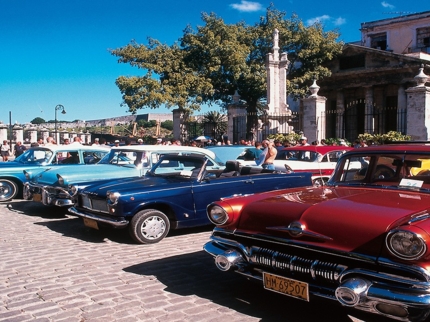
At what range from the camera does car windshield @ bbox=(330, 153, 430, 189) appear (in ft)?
14.7

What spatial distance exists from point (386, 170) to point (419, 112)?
1463 centimetres

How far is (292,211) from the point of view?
3904 millimetres

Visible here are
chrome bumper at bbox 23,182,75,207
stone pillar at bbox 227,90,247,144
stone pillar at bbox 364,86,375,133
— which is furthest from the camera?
stone pillar at bbox 364,86,375,133

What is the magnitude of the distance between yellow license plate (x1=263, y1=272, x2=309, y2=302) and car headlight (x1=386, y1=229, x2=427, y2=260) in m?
0.75

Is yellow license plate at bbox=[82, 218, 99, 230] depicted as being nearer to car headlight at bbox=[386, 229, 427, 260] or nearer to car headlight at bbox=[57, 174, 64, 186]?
car headlight at bbox=[57, 174, 64, 186]

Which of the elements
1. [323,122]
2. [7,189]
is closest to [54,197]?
[7,189]

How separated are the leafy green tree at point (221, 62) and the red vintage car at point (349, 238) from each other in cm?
2069

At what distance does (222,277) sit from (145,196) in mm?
2114

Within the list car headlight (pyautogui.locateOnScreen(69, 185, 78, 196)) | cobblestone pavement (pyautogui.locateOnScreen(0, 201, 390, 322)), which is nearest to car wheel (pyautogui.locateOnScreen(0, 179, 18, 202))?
car headlight (pyautogui.locateOnScreen(69, 185, 78, 196))

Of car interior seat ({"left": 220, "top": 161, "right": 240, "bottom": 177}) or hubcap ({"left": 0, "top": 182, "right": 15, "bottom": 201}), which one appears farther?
hubcap ({"left": 0, "top": 182, "right": 15, "bottom": 201})

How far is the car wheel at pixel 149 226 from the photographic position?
685cm

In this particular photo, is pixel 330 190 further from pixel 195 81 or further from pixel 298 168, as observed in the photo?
pixel 195 81

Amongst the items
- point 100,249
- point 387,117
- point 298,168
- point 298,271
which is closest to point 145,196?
point 100,249

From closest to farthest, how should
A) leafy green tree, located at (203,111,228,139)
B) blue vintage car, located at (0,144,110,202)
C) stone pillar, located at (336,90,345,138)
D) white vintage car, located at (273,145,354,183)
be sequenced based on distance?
blue vintage car, located at (0,144,110,202) < white vintage car, located at (273,145,354,183) < leafy green tree, located at (203,111,228,139) < stone pillar, located at (336,90,345,138)
